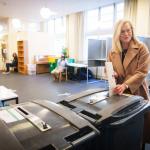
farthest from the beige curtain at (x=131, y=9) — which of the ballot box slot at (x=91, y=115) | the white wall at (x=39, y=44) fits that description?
the ballot box slot at (x=91, y=115)

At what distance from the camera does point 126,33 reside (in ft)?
4.78

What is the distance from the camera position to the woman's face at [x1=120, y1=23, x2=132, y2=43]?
4.73ft

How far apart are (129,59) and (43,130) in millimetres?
1041

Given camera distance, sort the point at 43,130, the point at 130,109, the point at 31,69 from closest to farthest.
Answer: the point at 43,130, the point at 130,109, the point at 31,69

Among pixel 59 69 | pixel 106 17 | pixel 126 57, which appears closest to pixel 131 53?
pixel 126 57

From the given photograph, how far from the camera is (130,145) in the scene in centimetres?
98

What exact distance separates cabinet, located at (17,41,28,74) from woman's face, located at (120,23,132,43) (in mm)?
7886

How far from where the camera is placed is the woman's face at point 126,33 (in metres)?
1.44

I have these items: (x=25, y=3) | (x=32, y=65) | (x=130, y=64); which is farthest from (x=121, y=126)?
(x=32, y=65)

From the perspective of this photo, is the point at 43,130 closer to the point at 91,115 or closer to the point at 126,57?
the point at 91,115

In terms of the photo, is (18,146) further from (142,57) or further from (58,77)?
(58,77)

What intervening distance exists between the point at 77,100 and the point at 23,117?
0.37 metres

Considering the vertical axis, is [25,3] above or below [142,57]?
above

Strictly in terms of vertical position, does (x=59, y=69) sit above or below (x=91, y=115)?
below
